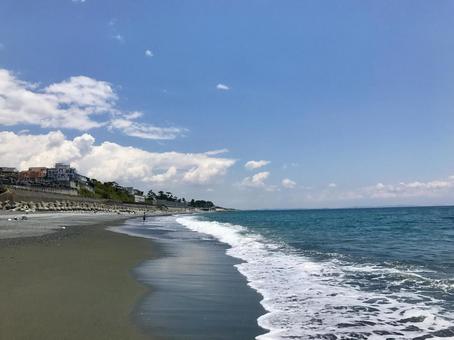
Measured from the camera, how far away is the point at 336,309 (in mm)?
9117

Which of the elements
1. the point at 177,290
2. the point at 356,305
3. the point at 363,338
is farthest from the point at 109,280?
the point at 363,338

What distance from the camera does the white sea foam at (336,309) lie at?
7469 millimetres

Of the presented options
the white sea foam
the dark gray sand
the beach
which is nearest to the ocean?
the white sea foam

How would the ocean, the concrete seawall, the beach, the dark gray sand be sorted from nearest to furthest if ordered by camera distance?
the beach → the dark gray sand → the ocean → the concrete seawall

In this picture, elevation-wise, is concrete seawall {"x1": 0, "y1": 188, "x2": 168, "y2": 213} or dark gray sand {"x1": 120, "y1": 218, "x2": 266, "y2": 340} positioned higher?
concrete seawall {"x1": 0, "y1": 188, "x2": 168, "y2": 213}

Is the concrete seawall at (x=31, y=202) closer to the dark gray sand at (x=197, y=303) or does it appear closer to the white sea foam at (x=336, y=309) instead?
the dark gray sand at (x=197, y=303)

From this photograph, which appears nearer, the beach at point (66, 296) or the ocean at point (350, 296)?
the beach at point (66, 296)

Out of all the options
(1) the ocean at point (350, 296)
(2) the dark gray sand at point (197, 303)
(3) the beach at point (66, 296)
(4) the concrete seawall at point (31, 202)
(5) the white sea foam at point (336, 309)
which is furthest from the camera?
(4) the concrete seawall at point (31, 202)

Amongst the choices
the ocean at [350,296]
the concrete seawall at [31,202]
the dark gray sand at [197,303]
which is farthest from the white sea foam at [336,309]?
the concrete seawall at [31,202]

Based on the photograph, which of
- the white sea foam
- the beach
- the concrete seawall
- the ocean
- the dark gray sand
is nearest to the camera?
the beach

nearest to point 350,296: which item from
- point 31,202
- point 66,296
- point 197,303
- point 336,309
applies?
point 336,309

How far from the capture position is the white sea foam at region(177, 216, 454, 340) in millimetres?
7469

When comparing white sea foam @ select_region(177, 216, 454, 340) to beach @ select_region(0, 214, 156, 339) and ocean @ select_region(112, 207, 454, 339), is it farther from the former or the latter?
beach @ select_region(0, 214, 156, 339)

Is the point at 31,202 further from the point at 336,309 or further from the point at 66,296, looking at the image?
the point at 336,309
